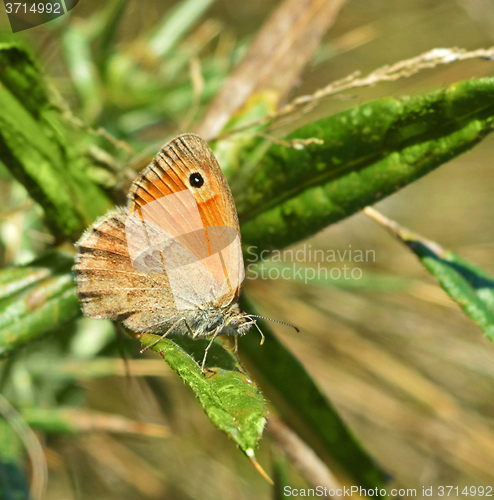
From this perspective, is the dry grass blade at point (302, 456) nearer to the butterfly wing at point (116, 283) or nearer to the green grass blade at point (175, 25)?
the butterfly wing at point (116, 283)

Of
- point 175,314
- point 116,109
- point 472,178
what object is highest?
point 116,109

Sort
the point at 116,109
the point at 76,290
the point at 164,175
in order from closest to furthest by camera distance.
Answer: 1. the point at 76,290
2. the point at 164,175
3. the point at 116,109

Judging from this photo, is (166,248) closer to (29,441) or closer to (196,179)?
(196,179)

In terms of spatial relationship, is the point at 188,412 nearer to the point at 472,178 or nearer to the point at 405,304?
the point at 405,304

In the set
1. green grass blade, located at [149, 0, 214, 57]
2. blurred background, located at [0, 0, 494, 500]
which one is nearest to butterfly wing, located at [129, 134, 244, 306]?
blurred background, located at [0, 0, 494, 500]

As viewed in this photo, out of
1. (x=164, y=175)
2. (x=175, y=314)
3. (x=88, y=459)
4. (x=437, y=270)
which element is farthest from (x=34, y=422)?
(x=437, y=270)

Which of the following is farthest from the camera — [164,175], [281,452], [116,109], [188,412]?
[188,412]

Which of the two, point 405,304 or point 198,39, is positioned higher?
point 198,39
